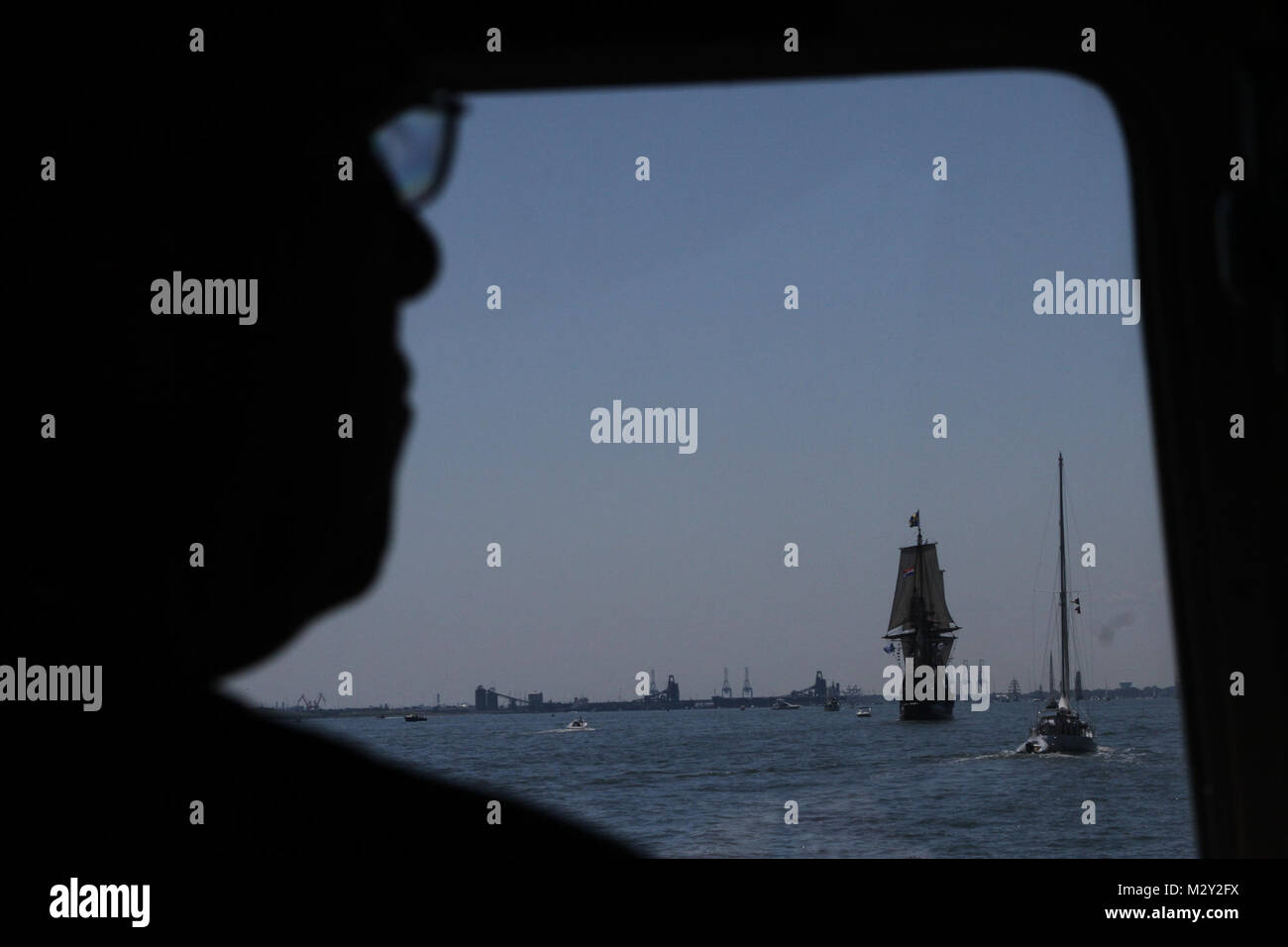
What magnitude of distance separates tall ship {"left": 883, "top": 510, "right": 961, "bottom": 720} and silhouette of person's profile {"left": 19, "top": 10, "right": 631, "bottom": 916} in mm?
41298

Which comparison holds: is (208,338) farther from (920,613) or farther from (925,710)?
(925,710)

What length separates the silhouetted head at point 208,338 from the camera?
1446 millimetres

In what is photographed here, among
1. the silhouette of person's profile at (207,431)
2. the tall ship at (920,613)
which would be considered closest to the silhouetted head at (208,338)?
the silhouette of person's profile at (207,431)

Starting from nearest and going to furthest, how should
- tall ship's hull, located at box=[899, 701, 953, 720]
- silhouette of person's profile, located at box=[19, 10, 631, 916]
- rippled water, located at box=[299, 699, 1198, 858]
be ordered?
1. silhouette of person's profile, located at box=[19, 10, 631, 916]
2. rippled water, located at box=[299, 699, 1198, 858]
3. tall ship's hull, located at box=[899, 701, 953, 720]

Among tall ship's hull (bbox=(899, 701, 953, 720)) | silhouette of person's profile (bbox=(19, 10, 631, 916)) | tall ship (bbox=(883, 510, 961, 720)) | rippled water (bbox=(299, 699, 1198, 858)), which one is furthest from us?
tall ship's hull (bbox=(899, 701, 953, 720))

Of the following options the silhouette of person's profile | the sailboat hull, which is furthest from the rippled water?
the silhouette of person's profile

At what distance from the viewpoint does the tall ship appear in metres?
44.3

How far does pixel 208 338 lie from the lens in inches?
62.0

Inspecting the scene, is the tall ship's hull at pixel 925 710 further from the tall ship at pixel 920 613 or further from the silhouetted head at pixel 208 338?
the silhouetted head at pixel 208 338

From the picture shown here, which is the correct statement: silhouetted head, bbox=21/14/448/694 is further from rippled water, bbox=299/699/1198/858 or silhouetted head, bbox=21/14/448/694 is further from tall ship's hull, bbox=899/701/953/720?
tall ship's hull, bbox=899/701/953/720

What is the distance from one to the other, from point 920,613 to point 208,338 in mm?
44883

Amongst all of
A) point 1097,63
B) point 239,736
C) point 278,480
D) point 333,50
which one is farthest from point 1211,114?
point 239,736
